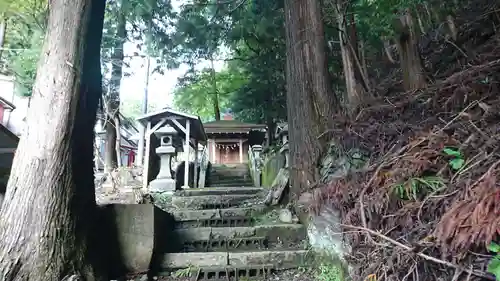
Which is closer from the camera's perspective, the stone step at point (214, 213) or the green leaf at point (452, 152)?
the green leaf at point (452, 152)

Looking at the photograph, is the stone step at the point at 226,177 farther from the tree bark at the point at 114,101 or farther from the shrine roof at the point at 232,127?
the tree bark at the point at 114,101

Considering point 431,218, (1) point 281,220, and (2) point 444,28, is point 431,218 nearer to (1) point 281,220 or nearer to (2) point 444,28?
(1) point 281,220

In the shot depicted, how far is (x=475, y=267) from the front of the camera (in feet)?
4.00

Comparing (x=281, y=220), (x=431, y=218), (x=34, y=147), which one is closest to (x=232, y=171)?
(x=281, y=220)

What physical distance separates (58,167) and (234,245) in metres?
2.11

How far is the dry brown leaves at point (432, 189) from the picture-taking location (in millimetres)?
1254

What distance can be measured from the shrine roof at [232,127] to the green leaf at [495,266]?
12990 mm

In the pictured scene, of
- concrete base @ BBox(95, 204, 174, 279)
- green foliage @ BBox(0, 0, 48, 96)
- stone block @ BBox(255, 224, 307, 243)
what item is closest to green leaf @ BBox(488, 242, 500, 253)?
stone block @ BBox(255, 224, 307, 243)

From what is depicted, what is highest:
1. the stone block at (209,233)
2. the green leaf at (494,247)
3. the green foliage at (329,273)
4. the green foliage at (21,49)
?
the green foliage at (21,49)

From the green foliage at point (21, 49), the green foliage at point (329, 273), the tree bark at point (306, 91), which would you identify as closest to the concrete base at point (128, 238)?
the green foliage at point (329, 273)

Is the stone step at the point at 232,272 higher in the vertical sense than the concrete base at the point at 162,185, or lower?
lower

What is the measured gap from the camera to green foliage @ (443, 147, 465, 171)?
1.59 meters

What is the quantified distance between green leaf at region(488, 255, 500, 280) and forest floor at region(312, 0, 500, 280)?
56mm

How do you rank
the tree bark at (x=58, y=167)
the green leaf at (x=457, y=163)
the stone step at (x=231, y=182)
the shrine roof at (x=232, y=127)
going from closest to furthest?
the green leaf at (x=457, y=163), the tree bark at (x=58, y=167), the stone step at (x=231, y=182), the shrine roof at (x=232, y=127)
